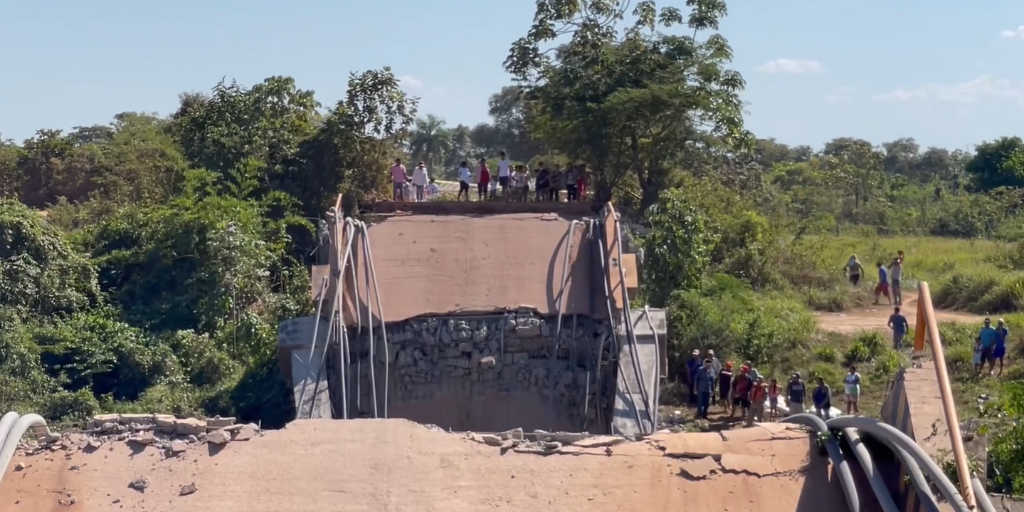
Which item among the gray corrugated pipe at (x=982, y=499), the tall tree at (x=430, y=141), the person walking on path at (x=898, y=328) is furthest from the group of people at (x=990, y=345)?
the tall tree at (x=430, y=141)

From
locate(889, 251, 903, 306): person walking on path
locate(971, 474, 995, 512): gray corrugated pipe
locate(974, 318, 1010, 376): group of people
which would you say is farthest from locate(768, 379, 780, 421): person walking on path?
locate(971, 474, 995, 512): gray corrugated pipe

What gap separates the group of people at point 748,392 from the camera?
1170cm

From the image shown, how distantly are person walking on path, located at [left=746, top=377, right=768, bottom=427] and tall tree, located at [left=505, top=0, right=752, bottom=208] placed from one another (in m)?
6.32

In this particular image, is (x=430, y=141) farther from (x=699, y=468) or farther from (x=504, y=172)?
(x=699, y=468)

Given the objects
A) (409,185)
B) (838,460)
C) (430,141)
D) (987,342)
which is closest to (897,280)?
(987,342)

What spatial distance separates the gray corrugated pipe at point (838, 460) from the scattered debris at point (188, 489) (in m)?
3.37

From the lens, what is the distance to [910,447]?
5.30 meters

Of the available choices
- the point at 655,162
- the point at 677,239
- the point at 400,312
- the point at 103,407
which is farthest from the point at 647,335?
the point at 655,162

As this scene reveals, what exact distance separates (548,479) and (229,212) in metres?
12.0

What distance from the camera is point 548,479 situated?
6.10 metres

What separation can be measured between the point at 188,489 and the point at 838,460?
136 inches

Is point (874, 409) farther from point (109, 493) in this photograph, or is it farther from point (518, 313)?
point (109, 493)

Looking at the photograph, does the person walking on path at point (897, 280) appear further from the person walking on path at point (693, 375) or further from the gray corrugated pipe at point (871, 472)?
the gray corrugated pipe at point (871, 472)

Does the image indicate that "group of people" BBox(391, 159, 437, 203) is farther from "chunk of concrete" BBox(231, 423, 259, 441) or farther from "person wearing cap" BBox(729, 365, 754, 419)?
"chunk of concrete" BBox(231, 423, 259, 441)
